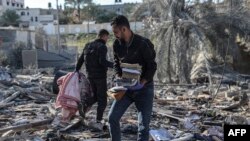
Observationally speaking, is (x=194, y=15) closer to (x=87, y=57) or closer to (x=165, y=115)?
(x=165, y=115)

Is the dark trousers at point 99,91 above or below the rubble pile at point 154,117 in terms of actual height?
above

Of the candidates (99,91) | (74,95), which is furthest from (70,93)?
(99,91)

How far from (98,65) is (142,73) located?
2.78 metres

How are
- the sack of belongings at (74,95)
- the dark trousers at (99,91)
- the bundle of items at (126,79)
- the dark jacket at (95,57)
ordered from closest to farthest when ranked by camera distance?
the bundle of items at (126,79)
the dark jacket at (95,57)
the dark trousers at (99,91)
the sack of belongings at (74,95)

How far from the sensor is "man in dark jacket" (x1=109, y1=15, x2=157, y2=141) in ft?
18.3

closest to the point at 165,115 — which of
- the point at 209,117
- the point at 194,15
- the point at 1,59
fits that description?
the point at 209,117

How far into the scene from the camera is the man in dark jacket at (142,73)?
18.3ft

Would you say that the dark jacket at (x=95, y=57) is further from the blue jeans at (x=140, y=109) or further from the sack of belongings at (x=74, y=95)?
the blue jeans at (x=140, y=109)

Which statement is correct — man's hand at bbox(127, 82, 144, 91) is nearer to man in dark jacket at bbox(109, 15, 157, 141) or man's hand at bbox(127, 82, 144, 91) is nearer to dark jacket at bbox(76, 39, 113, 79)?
man in dark jacket at bbox(109, 15, 157, 141)

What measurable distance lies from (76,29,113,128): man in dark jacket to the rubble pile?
0.56m

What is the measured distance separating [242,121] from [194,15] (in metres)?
12.2

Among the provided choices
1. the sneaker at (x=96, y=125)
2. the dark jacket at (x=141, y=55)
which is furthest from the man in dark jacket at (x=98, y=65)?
the dark jacket at (x=141, y=55)

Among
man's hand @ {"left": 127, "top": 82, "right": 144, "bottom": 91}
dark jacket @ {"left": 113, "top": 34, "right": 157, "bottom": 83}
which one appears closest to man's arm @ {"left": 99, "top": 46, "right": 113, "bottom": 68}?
dark jacket @ {"left": 113, "top": 34, "right": 157, "bottom": 83}

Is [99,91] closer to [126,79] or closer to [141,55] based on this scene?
[126,79]
